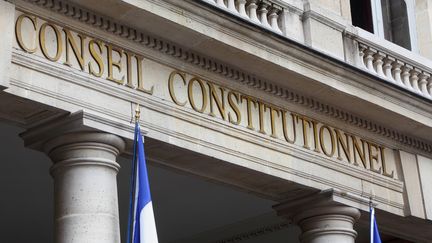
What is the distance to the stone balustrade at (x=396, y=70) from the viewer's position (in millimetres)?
16969

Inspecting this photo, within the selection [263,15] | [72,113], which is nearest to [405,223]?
[263,15]

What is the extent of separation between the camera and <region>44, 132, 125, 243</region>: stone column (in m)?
12.5

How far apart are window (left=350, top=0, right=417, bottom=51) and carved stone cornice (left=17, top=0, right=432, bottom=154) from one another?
100.0 inches

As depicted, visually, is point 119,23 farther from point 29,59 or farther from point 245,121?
point 245,121

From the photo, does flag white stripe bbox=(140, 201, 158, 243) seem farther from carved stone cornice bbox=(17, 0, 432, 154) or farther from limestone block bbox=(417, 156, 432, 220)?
limestone block bbox=(417, 156, 432, 220)

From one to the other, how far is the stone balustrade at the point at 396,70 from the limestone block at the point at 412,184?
0.97 meters

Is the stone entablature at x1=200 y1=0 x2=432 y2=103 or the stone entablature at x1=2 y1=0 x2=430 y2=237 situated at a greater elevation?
the stone entablature at x1=200 y1=0 x2=432 y2=103

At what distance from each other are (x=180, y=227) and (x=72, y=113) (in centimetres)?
638

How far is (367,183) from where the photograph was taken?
53.6ft

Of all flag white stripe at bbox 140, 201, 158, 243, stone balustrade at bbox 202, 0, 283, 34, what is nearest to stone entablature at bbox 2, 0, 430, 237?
stone balustrade at bbox 202, 0, 283, 34

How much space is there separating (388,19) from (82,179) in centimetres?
855

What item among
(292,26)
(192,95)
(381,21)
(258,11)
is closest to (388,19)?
(381,21)

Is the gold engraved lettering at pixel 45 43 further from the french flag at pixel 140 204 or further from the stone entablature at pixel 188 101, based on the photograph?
the french flag at pixel 140 204

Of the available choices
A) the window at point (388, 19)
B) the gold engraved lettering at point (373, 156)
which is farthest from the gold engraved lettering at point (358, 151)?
the window at point (388, 19)
